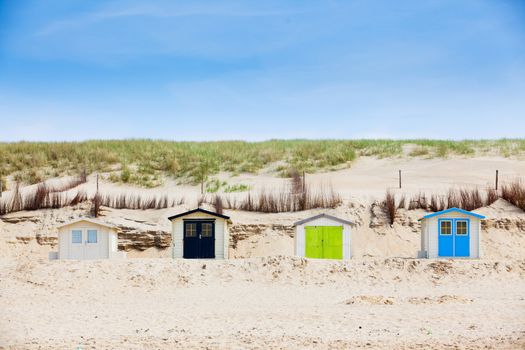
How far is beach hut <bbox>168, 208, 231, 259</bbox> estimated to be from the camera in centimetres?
2878

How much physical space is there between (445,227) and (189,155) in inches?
940

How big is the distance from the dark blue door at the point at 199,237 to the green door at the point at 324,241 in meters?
3.33

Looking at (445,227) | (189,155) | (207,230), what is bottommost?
(207,230)

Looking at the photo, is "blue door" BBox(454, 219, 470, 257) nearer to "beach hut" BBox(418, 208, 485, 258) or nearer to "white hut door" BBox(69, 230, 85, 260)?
"beach hut" BBox(418, 208, 485, 258)

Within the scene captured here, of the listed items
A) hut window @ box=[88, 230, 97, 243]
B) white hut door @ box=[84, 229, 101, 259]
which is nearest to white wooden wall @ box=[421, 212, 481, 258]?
white hut door @ box=[84, 229, 101, 259]

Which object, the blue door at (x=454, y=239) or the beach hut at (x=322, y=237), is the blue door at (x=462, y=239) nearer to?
the blue door at (x=454, y=239)

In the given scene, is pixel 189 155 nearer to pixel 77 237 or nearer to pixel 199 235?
pixel 199 235

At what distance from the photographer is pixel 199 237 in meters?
28.9

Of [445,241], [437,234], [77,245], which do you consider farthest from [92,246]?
[445,241]

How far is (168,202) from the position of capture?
3700 cm

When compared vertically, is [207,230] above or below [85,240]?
above

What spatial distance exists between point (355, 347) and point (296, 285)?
8.60 meters

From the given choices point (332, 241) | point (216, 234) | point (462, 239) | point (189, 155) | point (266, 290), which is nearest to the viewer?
point (266, 290)

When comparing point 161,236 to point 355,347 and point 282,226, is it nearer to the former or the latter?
point 282,226
